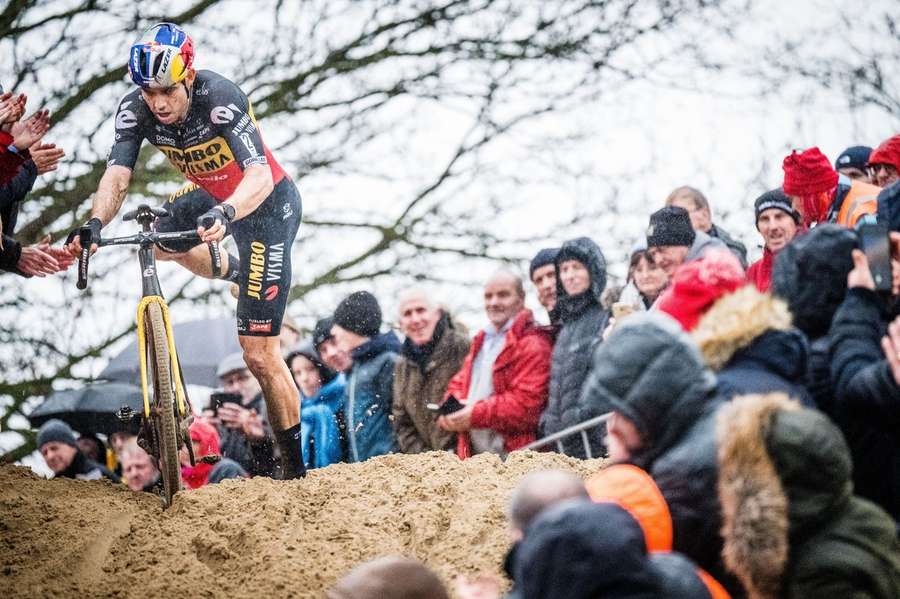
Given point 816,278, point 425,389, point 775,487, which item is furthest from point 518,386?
point 775,487

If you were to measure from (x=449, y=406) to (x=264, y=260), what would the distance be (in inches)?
63.5

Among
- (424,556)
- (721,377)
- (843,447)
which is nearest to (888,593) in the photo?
(843,447)

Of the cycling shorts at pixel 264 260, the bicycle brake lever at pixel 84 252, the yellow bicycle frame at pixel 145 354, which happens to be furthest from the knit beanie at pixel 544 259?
the bicycle brake lever at pixel 84 252

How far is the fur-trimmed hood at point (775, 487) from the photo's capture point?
356 centimetres

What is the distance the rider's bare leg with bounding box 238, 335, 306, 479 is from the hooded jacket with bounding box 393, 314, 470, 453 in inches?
27.6

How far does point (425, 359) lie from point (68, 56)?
7.40m

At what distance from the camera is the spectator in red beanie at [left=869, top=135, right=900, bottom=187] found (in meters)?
6.94

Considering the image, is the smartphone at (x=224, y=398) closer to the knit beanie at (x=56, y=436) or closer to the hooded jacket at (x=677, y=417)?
the knit beanie at (x=56, y=436)

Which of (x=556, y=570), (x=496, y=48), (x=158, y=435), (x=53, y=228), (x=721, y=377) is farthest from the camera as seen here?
(x=496, y=48)

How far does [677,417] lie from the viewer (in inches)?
149

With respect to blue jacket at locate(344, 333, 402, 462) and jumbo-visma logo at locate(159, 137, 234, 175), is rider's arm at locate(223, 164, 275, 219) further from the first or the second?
blue jacket at locate(344, 333, 402, 462)

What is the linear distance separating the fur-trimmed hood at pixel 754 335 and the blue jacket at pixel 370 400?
3.91 metres

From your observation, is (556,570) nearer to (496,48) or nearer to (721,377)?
(721,377)

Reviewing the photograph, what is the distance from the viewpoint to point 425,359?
25.8ft
